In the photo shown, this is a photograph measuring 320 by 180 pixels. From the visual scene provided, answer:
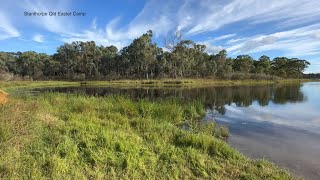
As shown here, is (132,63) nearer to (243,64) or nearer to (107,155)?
(243,64)

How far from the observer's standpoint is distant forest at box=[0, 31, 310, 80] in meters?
76.4

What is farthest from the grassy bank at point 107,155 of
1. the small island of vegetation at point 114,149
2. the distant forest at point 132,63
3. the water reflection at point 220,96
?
the distant forest at point 132,63

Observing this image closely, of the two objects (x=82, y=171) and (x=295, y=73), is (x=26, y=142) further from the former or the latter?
(x=295, y=73)

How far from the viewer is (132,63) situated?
265 ft

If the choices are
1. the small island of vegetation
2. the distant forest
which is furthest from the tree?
the small island of vegetation

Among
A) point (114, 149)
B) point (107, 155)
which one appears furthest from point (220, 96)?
point (107, 155)

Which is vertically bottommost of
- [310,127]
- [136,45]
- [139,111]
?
[310,127]

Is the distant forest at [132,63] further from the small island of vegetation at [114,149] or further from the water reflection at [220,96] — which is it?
the small island of vegetation at [114,149]

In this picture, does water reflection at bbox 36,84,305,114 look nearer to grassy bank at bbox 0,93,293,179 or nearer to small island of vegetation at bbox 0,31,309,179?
small island of vegetation at bbox 0,31,309,179

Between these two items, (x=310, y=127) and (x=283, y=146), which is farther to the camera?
(x=310, y=127)

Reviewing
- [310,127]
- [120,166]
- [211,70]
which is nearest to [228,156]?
[120,166]

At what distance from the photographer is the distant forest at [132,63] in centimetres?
7644

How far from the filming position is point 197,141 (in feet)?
28.0

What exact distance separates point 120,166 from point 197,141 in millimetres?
2772
